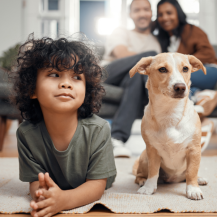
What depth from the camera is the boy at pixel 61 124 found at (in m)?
0.77

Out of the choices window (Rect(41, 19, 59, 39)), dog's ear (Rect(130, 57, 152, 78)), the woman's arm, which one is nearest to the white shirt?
the woman's arm

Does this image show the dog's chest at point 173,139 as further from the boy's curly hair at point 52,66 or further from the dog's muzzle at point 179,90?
the boy's curly hair at point 52,66

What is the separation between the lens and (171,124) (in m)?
0.85

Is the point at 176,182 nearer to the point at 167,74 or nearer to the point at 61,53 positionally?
the point at 167,74

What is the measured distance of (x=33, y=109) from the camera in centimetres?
89

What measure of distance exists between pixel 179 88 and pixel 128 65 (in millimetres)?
1083

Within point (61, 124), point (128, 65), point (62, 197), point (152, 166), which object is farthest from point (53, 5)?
point (62, 197)

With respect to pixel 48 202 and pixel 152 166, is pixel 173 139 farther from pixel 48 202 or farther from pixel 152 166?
pixel 48 202

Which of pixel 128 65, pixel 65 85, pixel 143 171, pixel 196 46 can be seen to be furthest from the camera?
pixel 196 46

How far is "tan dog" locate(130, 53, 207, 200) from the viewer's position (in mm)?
834

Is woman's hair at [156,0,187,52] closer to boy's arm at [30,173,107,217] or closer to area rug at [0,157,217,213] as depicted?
area rug at [0,157,217,213]

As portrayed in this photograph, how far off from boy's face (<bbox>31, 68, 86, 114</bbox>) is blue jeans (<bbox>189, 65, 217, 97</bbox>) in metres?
1.29

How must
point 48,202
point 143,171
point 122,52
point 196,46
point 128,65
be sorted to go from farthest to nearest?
point 122,52
point 196,46
point 128,65
point 143,171
point 48,202

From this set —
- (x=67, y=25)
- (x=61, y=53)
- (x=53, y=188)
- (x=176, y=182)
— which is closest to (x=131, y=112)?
(x=176, y=182)
